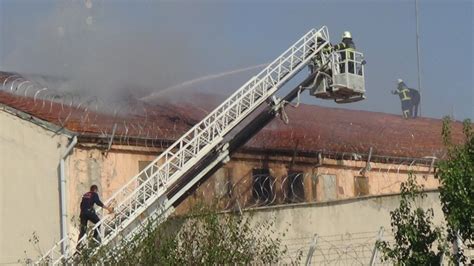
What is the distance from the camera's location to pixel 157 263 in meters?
14.7

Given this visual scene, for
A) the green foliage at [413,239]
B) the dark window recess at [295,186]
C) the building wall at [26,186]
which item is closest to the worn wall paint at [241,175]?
the dark window recess at [295,186]

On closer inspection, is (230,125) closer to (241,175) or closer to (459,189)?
(241,175)

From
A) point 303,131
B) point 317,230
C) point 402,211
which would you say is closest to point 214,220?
point 402,211

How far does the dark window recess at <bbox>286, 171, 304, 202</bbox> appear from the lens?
27812 millimetres

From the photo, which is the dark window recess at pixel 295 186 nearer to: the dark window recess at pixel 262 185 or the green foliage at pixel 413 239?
the dark window recess at pixel 262 185

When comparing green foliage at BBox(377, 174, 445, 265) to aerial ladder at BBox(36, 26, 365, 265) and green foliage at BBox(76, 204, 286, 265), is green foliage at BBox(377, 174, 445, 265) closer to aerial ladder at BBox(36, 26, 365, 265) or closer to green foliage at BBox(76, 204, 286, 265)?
green foliage at BBox(76, 204, 286, 265)

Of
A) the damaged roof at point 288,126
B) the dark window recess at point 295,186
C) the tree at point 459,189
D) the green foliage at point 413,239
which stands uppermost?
the damaged roof at point 288,126

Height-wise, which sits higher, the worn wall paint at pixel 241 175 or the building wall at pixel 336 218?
the worn wall paint at pixel 241 175

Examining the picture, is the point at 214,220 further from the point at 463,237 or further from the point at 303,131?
the point at 303,131

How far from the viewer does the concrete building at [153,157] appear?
2198cm

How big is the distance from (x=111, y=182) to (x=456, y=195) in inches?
513

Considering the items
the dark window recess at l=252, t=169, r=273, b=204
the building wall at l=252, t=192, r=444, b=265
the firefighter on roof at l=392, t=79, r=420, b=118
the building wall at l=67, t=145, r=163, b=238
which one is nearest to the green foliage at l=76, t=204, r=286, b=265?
the building wall at l=252, t=192, r=444, b=265

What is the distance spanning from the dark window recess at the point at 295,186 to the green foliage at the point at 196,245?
484 inches

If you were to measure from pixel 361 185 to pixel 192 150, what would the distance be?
26.6 ft
